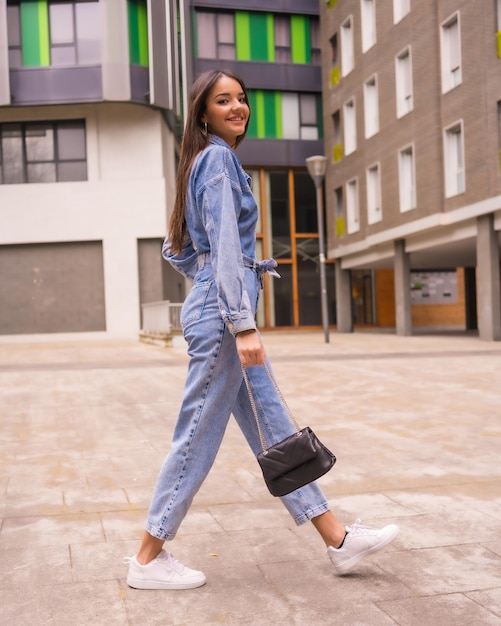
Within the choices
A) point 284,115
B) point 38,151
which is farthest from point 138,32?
point 284,115

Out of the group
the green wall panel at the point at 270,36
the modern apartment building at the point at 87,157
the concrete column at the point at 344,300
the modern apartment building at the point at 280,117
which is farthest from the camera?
the green wall panel at the point at 270,36

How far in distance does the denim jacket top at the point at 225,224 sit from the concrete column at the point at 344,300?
2911cm

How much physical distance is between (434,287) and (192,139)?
3714 cm

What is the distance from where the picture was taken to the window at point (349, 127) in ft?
97.1

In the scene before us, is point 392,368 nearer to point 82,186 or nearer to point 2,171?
point 82,186

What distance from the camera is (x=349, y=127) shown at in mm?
29875

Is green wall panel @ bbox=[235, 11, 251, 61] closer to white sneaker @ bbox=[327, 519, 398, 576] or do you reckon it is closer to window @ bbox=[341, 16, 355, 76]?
window @ bbox=[341, 16, 355, 76]

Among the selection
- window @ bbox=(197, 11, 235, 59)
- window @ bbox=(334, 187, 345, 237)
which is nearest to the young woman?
window @ bbox=(334, 187, 345, 237)

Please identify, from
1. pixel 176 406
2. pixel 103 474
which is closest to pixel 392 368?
pixel 176 406

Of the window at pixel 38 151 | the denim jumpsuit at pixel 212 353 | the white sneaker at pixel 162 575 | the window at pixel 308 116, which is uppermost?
the window at pixel 308 116

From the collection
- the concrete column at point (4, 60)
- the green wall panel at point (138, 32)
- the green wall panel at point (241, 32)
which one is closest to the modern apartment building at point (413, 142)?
the green wall panel at point (241, 32)

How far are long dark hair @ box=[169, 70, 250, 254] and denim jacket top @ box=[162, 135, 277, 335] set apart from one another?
0.12 ft

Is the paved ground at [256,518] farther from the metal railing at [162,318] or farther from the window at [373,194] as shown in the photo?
the window at [373,194]

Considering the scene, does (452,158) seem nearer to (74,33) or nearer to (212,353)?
(74,33)
